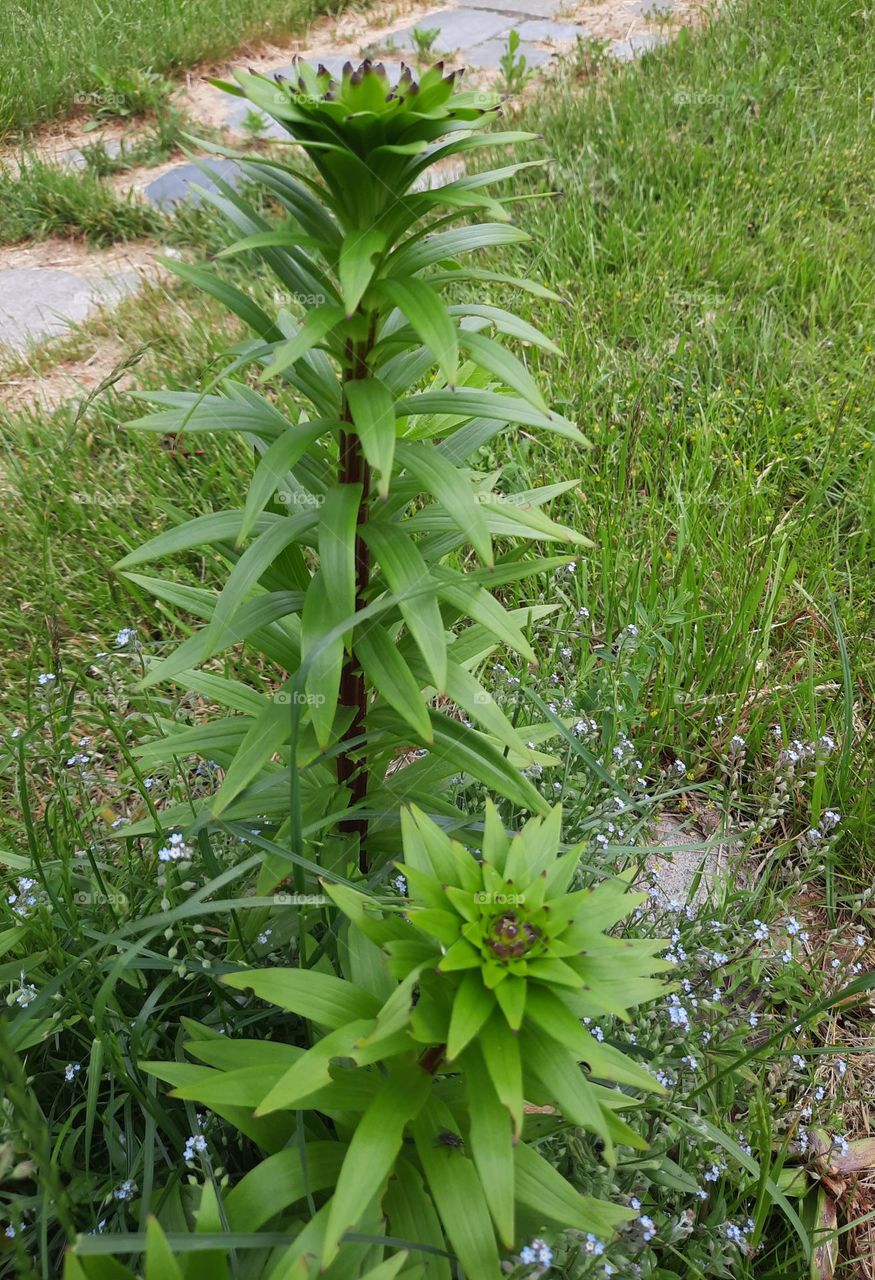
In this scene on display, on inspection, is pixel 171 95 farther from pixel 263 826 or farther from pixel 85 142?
pixel 263 826

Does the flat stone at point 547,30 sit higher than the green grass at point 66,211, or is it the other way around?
the flat stone at point 547,30

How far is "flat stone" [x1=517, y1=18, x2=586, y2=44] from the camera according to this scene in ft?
21.5

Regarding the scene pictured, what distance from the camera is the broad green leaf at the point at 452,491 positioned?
50.4 inches

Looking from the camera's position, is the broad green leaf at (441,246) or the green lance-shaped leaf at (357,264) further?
the broad green leaf at (441,246)

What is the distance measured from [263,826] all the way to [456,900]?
761mm

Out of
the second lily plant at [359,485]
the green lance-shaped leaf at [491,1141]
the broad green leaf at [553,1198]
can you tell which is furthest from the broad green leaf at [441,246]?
the broad green leaf at [553,1198]

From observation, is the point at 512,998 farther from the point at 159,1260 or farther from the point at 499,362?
the point at 499,362

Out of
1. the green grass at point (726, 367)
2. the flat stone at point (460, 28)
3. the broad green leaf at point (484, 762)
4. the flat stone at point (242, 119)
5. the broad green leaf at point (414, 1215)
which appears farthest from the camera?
the flat stone at point (460, 28)

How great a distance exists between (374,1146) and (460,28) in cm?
765

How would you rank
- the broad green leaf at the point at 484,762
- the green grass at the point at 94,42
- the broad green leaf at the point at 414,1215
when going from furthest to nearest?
the green grass at the point at 94,42
the broad green leaf at the point at 484,762
the broad green leaf at the point at 414,1215

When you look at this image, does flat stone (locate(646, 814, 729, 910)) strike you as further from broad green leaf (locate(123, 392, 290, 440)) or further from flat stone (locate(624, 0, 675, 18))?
flat stone (locate(624, 0, 675, 18))

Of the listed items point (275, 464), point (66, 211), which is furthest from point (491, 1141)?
point (66, 211)

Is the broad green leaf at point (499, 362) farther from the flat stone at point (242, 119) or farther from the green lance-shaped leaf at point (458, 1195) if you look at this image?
the flat stone at point (242, 119)

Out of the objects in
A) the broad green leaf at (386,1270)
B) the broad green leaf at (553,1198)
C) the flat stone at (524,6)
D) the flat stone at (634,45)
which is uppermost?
the flat stone at (524,6)
